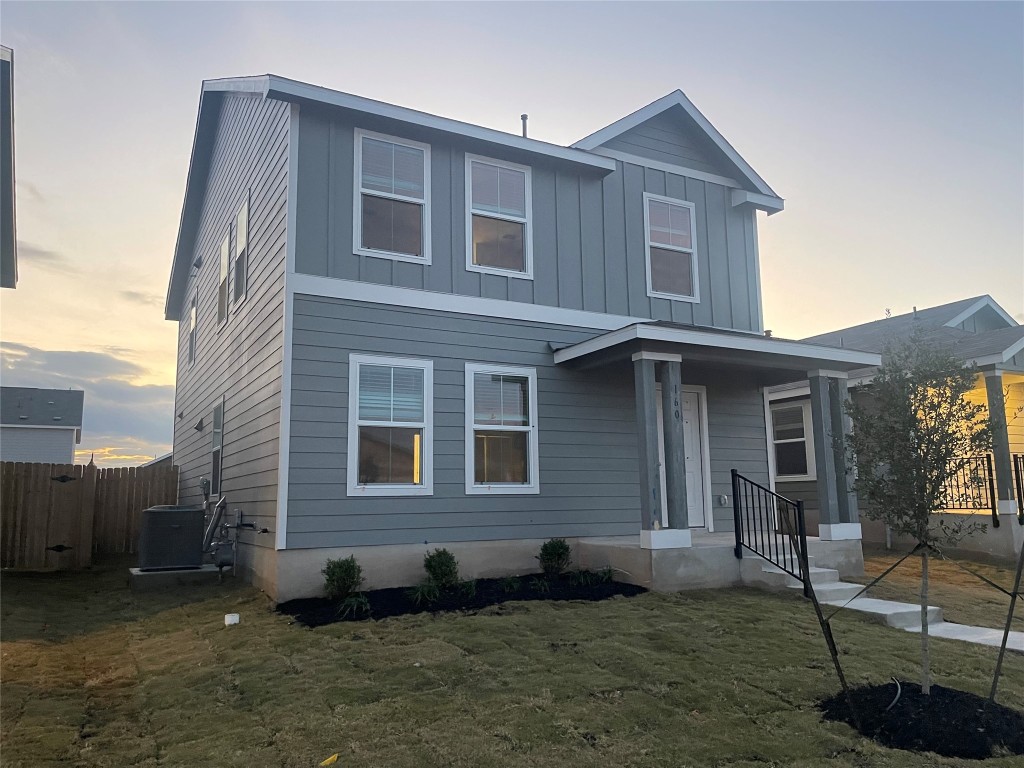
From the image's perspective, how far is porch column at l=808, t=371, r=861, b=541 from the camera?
9.53 m

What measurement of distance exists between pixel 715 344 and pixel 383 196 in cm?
438

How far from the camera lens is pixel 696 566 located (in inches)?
328

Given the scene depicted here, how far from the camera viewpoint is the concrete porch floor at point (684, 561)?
26.7 ft

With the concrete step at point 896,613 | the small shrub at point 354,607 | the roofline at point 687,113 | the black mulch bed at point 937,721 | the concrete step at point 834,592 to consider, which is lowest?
the black mulch bed at point 937,721

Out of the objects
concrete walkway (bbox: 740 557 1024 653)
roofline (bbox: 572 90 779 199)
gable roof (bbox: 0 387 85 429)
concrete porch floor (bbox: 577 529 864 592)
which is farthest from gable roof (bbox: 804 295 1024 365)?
gable roof (bbox: 0 387 85 429)

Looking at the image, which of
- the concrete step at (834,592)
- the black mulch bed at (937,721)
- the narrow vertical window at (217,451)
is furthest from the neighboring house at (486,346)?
the black mulch bed at (937,721)

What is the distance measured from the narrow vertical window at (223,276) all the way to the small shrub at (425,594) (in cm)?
662

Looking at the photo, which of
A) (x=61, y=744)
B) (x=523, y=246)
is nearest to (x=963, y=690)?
(x=61, y=744)

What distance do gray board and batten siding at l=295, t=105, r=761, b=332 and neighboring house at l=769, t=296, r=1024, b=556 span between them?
2708 millimetres

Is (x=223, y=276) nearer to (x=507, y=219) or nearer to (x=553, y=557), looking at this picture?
(x=507, y=219)

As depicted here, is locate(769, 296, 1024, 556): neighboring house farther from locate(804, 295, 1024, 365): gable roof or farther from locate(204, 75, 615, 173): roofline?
locate(204, 75, 615, 173): roofline

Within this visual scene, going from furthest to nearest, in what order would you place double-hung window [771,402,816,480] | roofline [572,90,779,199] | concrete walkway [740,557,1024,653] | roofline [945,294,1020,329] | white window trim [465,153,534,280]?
roofline [945,294,1020,329] → double-hung window [771,402,816,480] → roofline [572,90,779,199] → white window trim [465,153,534,280] → concrete walkway [740,557,1024,653]

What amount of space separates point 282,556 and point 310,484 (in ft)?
2.60

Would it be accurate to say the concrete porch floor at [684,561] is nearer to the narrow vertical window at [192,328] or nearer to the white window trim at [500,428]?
the white window trim at [500,428]
